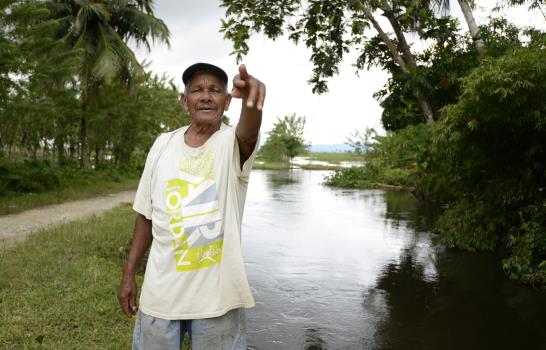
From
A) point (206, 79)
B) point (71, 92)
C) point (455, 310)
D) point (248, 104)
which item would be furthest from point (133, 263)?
point (71, 92)

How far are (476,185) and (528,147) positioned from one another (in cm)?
171

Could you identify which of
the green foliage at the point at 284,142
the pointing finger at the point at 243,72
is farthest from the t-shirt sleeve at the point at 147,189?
the green foliage at the point at 284,142

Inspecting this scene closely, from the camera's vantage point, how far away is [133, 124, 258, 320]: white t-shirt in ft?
6.75

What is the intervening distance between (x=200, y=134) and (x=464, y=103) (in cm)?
710

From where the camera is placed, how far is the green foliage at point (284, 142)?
5856 centimetres

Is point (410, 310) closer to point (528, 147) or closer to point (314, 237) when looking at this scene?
point (528, 147)

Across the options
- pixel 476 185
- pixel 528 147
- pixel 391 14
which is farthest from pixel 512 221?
pixel 391 14

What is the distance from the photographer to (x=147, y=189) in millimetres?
2352

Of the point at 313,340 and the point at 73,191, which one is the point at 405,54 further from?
the point at 73,191

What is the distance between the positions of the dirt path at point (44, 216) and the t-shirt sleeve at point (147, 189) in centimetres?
656

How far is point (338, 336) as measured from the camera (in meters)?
5.81

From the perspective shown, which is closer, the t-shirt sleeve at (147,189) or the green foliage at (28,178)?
the t-shirt sleeve at (147,189)

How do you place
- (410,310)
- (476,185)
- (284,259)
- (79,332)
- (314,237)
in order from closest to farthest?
(79,332) → (410,310) → (284,259) → (476,185) → (314,237)

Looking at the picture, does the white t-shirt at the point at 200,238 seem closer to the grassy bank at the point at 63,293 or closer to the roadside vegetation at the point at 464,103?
the grassy bank at the point at 63,293
